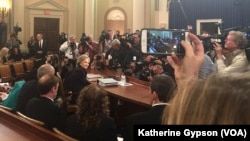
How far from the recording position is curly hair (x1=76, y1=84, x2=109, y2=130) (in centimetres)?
322

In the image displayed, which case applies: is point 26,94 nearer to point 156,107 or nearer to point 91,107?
point 91,107

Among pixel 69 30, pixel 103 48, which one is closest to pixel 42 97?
pixel 103 48

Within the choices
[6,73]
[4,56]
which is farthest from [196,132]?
[4,56]

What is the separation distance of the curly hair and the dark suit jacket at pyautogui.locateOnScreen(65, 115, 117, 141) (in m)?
0.04

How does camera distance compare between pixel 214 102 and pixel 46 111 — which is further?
pixel 46 111

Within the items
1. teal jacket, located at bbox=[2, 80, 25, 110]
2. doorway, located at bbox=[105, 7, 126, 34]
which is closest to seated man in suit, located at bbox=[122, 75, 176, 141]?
teal jacket, located at bbox=[2, 80, 25, 110]

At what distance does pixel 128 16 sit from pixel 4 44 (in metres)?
6.18

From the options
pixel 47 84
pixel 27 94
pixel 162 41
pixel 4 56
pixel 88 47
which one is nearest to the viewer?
pixel 162 41

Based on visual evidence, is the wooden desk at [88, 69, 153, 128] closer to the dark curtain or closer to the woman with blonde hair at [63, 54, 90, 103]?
the woman with blonde hair at [63, 54, 90, 103]

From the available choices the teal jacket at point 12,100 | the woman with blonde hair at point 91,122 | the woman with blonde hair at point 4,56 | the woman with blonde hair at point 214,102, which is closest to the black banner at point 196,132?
the woman with blonde hair at point 214,102

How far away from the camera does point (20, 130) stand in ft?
10.4

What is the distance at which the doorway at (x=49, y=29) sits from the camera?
17969 mm

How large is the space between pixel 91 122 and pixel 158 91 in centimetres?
73

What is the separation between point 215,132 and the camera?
796mm
